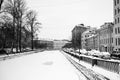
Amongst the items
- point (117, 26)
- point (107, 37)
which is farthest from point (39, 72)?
point (107, 37)

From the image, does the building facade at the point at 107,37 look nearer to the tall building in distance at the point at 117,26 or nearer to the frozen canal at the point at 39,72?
the tall building in distance at the point at 117,26

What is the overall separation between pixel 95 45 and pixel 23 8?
4364 cm

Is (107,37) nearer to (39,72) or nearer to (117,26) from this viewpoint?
(117,26)

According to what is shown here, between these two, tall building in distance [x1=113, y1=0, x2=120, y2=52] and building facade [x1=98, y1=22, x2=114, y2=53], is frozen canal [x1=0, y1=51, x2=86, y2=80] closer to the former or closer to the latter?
tall building in distance [x1=113, y1=0, x2=120, y2=52]

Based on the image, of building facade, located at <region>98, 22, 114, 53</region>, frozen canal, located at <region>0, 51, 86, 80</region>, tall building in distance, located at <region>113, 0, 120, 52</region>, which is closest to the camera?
frozen canal, located at <region>0, 51, 86, 80</region>

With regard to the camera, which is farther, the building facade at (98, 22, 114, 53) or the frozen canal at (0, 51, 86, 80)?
the building facade at (98, 22, 114, 53)

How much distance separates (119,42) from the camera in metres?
43.6

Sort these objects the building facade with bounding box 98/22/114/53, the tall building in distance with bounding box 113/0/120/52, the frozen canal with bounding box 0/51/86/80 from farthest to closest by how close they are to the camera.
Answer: the building facade with bounding box 98/22/114/53 → the tall building in distance with bounding box 113/0/120/52 → the frozen canal with bounding box 0/51/86/80

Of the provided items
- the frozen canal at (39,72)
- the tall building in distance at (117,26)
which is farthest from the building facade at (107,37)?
the frozen canal at (39,72)

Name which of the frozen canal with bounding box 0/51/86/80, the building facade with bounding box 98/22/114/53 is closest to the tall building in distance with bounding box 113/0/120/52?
the building facade with bounding box 98/22/114/53

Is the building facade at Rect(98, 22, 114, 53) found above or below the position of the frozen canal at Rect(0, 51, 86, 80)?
above

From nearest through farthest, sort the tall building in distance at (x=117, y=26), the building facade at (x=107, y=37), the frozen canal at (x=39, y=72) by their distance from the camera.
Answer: the frozen canal at (x=39, y=72) → the tall building in distance at (x=117, y=26) → the building facade at (x=107, y=37)

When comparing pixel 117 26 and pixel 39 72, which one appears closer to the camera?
pixel 39 72

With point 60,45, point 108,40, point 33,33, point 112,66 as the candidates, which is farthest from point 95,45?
point 60,45
